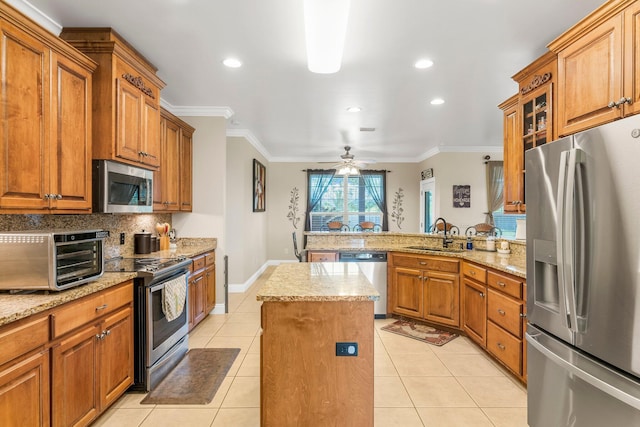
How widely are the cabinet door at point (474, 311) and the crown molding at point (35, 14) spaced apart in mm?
3947

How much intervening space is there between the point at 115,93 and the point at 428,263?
347 centimetres

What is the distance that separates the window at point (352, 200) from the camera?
27.9 feet

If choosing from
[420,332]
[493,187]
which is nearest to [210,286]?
[420,332]

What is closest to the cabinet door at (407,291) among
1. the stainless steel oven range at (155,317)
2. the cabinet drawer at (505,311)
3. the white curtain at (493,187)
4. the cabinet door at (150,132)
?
the cabinet drawer at (505,311)

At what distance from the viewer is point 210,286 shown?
13.7 ft

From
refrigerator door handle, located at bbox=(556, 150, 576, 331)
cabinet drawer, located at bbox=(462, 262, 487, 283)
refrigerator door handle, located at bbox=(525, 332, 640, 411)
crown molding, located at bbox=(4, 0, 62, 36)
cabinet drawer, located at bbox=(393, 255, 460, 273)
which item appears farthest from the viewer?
cabinet drawer, located at bbox=(393, 255, 460, 273)

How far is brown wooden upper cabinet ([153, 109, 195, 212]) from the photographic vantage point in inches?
142

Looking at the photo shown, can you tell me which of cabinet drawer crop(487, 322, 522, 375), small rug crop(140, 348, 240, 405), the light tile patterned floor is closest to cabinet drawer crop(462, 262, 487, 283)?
cabinet drawer crop(487, 322, 522, 375)

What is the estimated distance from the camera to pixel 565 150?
1.69 metres

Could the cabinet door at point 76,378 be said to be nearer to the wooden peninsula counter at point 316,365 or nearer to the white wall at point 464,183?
the wooden peninsula counter at point 316,365

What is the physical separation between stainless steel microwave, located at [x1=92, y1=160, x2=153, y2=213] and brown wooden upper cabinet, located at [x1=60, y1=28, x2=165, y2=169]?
0.26ft

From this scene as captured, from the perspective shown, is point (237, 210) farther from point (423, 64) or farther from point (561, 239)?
point (561, 239)

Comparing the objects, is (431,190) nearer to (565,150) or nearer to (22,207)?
(565,150)

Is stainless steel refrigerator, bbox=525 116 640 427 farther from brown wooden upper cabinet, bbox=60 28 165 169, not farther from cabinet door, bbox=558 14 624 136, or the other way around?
brown wooden upper cabinet, bbox=60 28 165 169
